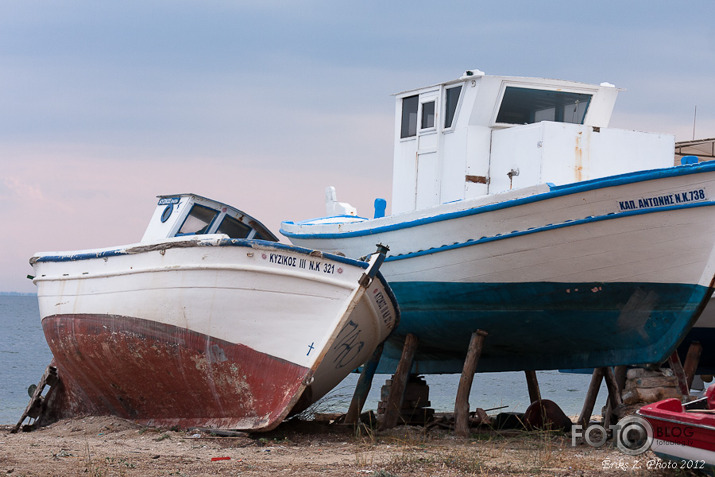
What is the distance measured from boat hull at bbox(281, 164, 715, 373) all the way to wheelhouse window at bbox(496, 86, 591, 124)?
96.7 inches

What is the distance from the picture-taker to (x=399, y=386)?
13.3 m

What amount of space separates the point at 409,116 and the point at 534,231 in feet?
A: 14.2

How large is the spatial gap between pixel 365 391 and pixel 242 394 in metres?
2.98

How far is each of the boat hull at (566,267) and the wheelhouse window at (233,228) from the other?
178 centimetres

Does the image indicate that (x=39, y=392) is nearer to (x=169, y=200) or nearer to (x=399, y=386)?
(x=169, y=200)

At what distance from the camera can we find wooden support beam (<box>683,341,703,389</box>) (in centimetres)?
1444

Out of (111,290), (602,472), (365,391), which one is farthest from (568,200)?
(111,290)

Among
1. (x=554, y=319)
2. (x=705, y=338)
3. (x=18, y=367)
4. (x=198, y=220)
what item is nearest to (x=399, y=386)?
(x=554, y=319)

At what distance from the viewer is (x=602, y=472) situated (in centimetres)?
866

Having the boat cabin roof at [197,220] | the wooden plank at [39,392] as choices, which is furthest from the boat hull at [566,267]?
the wooden plank at [39,392]

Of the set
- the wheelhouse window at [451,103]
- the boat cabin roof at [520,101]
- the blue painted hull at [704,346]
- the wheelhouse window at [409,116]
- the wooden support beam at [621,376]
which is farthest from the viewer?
the wheelhouse window at [409,116]

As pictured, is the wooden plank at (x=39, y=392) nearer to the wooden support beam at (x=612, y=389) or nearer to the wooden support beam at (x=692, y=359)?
the wooden support beam at (x=612, y=389)

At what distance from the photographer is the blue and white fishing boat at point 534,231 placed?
35.3 ft

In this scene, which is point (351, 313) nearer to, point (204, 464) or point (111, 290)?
point (204, 464)
